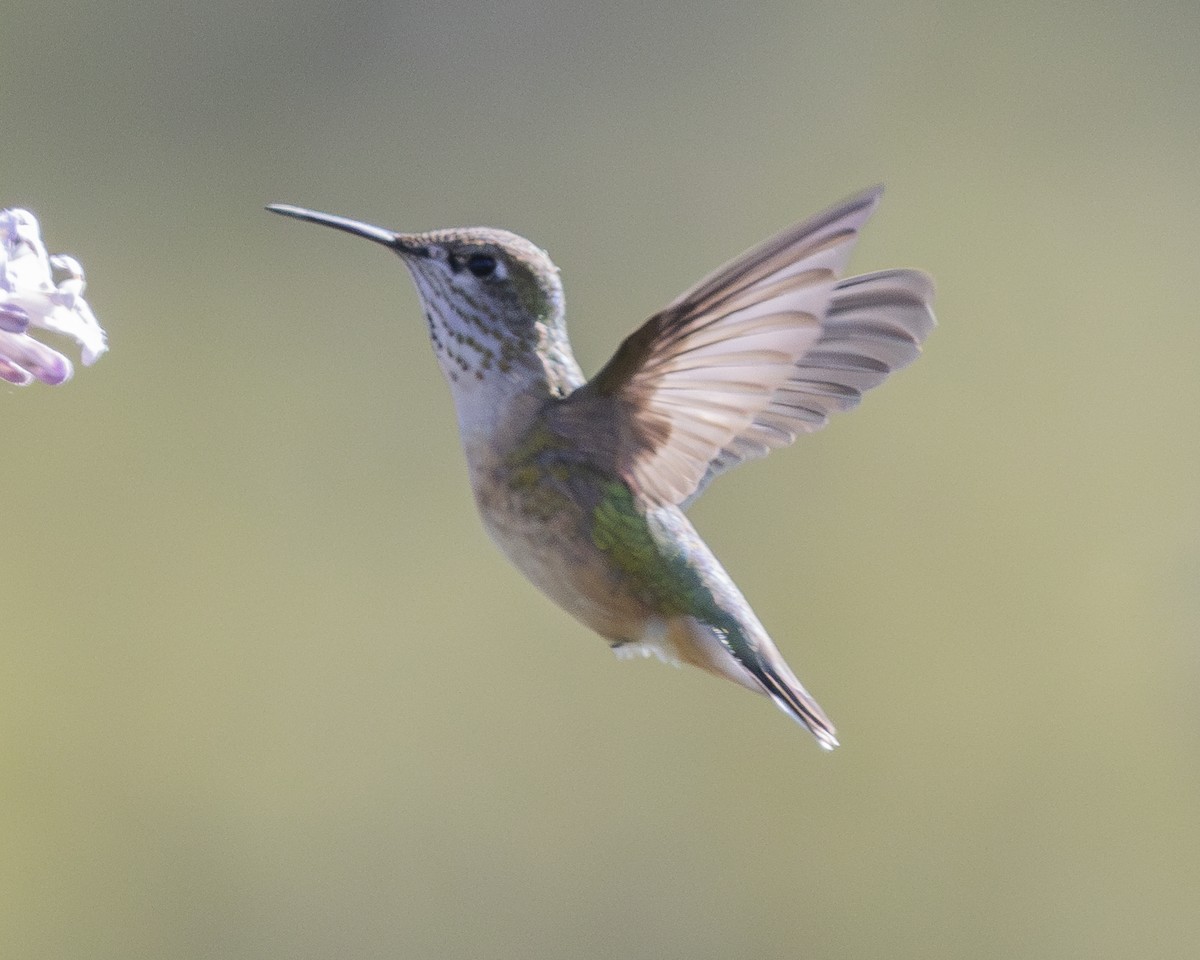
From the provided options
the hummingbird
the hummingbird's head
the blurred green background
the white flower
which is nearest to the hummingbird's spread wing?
the hummingbird

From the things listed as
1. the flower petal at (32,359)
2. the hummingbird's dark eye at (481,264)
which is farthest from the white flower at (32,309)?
the hummingbird's dark eye at (481,264)

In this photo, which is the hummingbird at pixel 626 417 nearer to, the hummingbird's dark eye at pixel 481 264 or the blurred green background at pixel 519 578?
the hummingbird's dark eye at pixel 481 264

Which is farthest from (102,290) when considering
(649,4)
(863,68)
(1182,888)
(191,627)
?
(1182,888)

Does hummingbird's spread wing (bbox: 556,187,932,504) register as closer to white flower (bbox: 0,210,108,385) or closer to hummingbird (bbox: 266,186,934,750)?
hummingbird (bbox: 266,186,934,750)

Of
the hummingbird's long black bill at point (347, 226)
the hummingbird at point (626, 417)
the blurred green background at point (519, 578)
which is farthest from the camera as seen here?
the blurred green background at point (519, 578)

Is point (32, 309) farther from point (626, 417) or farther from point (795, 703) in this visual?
point (795, 703)

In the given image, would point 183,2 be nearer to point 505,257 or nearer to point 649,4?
point 649,4
